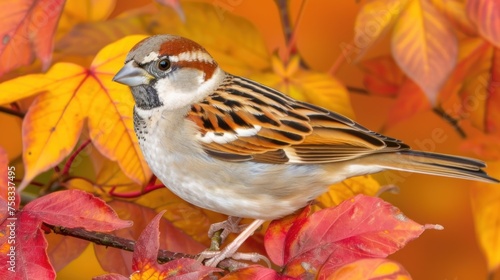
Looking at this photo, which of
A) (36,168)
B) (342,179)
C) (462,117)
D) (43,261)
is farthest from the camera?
(462,117)

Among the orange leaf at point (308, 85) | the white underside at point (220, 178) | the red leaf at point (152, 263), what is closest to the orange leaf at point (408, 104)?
the orange leaf at point (308, 85)

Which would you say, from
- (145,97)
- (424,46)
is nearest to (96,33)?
(145,97)

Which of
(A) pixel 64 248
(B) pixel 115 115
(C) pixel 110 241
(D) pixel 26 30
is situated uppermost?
(D) pixel 26 30

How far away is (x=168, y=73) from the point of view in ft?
3.08

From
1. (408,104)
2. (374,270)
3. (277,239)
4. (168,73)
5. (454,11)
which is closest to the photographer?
(374,270)

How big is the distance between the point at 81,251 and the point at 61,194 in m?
0.27

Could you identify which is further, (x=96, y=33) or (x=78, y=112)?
(x=96, y=33)

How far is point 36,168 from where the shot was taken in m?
0.89

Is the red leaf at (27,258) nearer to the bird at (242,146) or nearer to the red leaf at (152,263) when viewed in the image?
the red leaf at (152,263)

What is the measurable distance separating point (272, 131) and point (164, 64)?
0.17 meters

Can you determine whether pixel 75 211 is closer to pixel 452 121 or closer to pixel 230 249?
pixel 230 249

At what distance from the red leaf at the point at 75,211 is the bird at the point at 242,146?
0.18 meters

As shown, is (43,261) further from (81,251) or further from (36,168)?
(81,251)

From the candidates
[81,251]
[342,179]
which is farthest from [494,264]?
[81,251]
